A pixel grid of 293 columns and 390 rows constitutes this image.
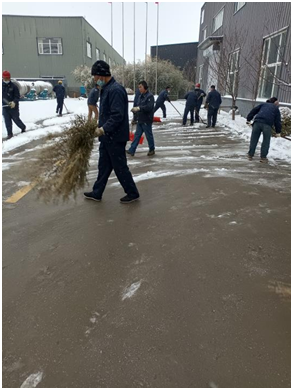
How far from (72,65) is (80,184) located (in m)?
35.9

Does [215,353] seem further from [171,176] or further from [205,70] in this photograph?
→ [205,70]

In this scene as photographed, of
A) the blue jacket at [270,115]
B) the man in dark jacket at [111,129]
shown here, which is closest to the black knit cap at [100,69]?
the man in dark jacket at [111,129]

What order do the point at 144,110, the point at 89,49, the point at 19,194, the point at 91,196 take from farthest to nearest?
the point at 89,49 < the point at 144,110 < the point at 19,194 < the point at 91,196

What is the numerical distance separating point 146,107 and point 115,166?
3011 millimetres

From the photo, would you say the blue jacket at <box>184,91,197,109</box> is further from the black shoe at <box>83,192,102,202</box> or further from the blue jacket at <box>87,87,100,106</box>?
the black shoe at <box>83,192,102,202</box>

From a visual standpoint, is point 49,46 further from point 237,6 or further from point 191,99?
point 191,99

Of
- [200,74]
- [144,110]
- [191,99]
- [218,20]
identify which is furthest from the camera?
[200,74]

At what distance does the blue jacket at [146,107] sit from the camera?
6613mm

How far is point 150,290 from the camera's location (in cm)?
246

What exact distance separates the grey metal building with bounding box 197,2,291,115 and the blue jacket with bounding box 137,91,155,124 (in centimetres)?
414

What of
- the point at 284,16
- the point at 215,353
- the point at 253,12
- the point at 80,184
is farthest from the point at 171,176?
the point at 253,12

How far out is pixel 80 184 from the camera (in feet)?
14.1

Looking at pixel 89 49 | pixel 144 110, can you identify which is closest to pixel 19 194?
pixel 144 110

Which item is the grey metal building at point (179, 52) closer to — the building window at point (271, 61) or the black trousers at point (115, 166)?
the building window at point (271, 61)
